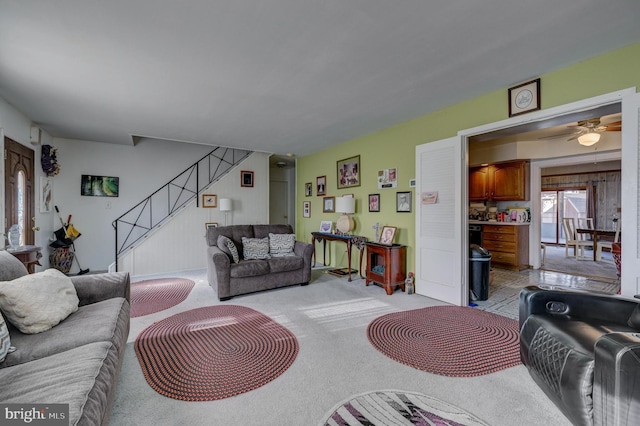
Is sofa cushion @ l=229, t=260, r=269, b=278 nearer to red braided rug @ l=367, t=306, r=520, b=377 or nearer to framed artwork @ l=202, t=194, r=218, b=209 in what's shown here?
red braided rug @ l=367, t=306, r=520, b=377

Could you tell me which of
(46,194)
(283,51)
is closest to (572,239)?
(283,51)

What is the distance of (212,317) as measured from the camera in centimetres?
306

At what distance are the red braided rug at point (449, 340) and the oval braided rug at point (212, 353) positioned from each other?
2.87ft

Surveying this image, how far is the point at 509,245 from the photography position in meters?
5.43

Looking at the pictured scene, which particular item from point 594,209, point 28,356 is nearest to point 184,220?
point 28,356

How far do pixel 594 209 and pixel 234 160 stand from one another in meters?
9.89

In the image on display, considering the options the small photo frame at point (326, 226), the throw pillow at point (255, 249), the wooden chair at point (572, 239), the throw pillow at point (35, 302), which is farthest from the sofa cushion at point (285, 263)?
the wooden chair at point (572, 239)

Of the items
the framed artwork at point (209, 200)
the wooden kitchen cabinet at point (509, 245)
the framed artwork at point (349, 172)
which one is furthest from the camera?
the framed artwork at point (209, 200)

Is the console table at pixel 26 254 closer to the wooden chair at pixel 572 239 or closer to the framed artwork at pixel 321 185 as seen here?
the framed artwork at pixel 321 185

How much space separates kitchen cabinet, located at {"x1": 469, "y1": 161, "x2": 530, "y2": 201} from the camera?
219 inches

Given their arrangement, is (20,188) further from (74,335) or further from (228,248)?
(74,335)

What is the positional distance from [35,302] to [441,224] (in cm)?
383

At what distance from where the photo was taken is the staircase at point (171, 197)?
5.59 meters

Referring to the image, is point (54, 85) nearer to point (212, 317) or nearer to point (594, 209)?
point (212, 317)
